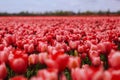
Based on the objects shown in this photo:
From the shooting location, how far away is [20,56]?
261 centimetres

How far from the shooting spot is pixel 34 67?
3.85 metres

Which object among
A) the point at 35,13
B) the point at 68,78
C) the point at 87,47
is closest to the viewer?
the point at 68,78

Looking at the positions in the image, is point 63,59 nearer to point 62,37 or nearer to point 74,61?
point 74,61

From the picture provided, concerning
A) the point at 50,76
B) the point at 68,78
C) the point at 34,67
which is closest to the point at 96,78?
the point at 50,76

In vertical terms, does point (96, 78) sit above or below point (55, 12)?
above

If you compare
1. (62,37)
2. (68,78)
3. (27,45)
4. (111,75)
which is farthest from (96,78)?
(62,37)

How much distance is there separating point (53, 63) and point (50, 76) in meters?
0.17

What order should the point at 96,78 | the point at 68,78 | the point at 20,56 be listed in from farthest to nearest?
the point at 68,78 → the point at 20,56 → the point at 96,78

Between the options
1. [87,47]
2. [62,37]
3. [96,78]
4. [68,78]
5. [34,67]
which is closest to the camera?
[96,78]

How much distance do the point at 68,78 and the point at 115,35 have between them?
7.43ft

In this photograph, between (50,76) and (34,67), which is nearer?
(50,76)

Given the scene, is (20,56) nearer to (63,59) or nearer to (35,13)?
(63,59)

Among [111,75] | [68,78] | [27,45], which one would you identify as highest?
[111,75]

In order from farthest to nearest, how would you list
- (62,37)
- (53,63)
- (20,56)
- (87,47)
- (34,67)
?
(62,37)
(87,47)
(34,67)
(20,56)
(53,63)
